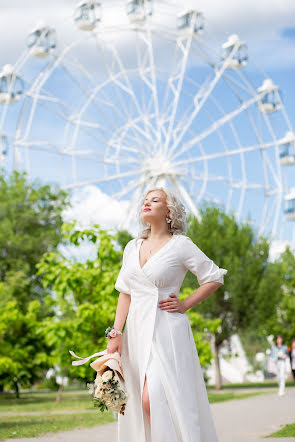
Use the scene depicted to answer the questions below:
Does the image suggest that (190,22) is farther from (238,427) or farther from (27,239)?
(238,427)

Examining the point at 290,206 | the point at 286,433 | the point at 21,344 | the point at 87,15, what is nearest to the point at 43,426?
the point at 286,433

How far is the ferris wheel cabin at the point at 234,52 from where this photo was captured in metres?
29.8

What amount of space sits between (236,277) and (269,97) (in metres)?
7.82

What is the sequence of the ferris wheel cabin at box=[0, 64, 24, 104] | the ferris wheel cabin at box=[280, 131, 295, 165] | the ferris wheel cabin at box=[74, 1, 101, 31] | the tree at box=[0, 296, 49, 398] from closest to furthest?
the tree at box=[0, 296, 49, 398] < the ferris wheel cabin at box=[74, 1, 101, 31] < the ferris wheel cabin at box=[0, 64, 24, 104] < the ferris wheel cabin at box=[280, 131, 295, 165]

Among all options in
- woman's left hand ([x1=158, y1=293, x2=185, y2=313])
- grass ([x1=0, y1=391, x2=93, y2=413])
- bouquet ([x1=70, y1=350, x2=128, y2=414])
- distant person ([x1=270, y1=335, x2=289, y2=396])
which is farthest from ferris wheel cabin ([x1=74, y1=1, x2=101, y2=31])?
bouquet ([x1=70, y1=350, x2=128, y2=414])

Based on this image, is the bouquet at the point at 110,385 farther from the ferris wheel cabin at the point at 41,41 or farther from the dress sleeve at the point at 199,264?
the ferris wheel cabin at the point at 41,41

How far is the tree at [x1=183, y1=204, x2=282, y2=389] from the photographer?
29.7m

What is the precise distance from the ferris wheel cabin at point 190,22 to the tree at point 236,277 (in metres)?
7.44

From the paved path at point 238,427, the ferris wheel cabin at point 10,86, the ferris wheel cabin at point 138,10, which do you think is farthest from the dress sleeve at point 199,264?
the ferris wheel cabin at point 138,10

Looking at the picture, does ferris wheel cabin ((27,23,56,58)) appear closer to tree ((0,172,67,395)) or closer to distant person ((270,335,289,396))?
tree ((0,172,67,395))

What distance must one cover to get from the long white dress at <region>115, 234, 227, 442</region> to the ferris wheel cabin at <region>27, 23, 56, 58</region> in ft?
80.5

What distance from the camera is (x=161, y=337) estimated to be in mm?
4145

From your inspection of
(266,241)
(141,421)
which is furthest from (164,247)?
(266,241)

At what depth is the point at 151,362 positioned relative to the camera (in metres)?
4.10
